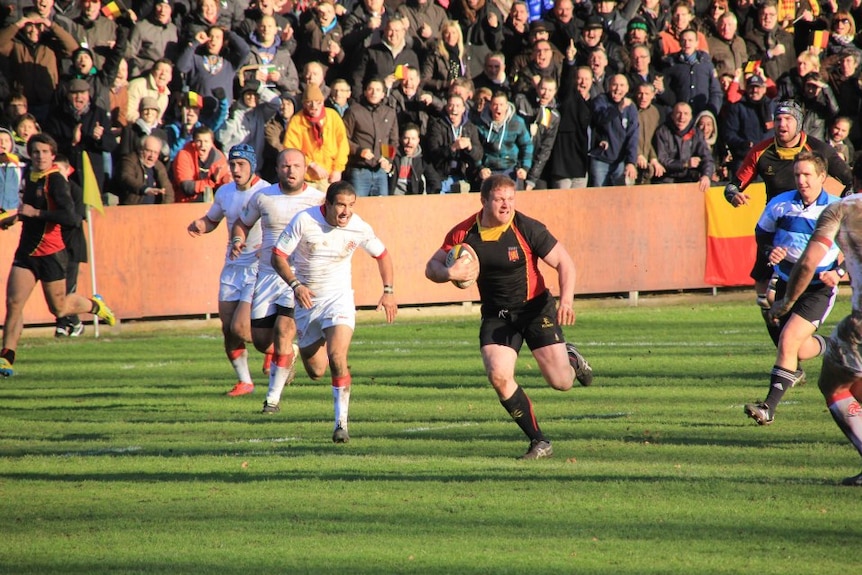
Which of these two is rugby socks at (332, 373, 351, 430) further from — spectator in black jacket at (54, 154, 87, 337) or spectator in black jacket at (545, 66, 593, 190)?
spectator in black jacket at (545, 66, 593, 190)

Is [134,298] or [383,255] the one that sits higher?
[383,255]

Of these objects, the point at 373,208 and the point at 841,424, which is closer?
the point at 841,424

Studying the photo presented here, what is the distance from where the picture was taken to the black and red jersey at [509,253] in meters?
10.1

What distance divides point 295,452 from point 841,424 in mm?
4087

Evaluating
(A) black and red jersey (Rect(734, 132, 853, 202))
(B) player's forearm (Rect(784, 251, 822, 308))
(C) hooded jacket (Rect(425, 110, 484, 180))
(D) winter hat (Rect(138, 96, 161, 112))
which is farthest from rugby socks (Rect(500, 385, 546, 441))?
(C) hooded jacket (Rect(425, 110, 484, 180))

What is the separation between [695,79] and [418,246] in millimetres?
5233

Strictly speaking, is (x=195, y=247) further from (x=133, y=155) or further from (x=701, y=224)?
(x=701, y=224)

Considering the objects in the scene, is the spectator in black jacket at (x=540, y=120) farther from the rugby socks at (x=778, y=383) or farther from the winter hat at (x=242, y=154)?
the rugby socks at (x=778, y=383)

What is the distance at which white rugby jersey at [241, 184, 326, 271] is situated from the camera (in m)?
12.7

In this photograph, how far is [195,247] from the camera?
18797 millimetres

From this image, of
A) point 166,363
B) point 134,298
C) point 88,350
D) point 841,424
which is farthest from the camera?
point 134,298

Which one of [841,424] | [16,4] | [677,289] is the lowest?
[677,289]

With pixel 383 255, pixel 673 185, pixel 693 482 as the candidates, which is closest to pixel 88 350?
pixel 383 255

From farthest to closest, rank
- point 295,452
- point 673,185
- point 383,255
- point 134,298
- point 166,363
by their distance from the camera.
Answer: point 673,185 → point 134,298 → point 166,363 → point 383,255 → point 295,452
